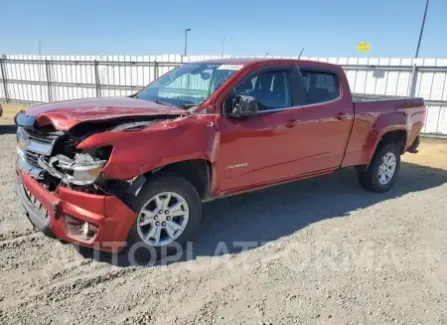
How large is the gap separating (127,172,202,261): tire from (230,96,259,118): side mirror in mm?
871

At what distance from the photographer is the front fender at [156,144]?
3.18 meters

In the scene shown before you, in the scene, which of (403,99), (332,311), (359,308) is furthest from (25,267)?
(403,99)

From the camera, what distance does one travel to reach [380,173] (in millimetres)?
6070

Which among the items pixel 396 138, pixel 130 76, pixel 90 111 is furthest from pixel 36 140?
pixel 130 76

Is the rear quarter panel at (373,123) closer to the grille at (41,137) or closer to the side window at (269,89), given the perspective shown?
the side window at (269,89)

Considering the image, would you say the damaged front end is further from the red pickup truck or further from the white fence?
the white fence

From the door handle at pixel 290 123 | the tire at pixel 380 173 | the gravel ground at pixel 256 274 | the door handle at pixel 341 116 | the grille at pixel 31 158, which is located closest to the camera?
the gravel ground at pixel 256 274

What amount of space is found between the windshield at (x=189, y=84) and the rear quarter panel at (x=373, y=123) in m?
2.13

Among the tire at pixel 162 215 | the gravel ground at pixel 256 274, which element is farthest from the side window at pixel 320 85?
the tire at pixel 162 215

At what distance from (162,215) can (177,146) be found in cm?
67

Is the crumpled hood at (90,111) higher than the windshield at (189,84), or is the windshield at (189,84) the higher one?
the windshield at (189,84)

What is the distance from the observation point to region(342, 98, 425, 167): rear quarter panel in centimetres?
546

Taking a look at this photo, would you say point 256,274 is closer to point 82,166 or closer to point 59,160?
point 82,166

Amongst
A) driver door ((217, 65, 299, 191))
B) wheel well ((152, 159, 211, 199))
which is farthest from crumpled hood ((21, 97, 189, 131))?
driver door ((217, 65, 299, 191))
